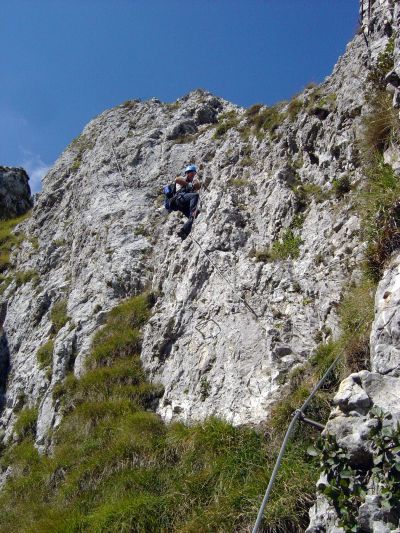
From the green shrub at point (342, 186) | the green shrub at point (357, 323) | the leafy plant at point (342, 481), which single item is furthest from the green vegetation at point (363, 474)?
the green shrub at point (342, 186)

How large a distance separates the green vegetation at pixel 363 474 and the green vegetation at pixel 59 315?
11.9 meters

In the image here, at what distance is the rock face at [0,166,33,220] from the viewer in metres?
31.4

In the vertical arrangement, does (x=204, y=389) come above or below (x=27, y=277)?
below

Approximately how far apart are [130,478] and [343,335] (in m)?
4.37

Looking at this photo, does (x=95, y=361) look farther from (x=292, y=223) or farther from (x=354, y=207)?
(x=354, y=207)

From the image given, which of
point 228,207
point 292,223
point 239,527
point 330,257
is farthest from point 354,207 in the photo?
point 239,527

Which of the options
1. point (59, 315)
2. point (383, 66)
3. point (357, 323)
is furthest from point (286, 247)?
point (59, 315)

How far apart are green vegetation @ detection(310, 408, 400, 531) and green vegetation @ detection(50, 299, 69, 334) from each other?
11899 millimetres

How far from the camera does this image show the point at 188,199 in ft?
51.2

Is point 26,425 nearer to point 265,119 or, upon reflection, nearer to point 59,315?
point 59,315

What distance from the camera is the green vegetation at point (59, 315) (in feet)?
52.6

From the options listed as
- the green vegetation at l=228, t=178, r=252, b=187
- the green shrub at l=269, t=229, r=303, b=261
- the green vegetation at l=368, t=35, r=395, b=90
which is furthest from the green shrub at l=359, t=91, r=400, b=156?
the green vegetation at l=228, t=178, r=252, b=187

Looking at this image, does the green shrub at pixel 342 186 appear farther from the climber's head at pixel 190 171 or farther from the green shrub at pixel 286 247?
the climber's head at pixel 190 171

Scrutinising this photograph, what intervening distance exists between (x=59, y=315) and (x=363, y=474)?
13.0m
